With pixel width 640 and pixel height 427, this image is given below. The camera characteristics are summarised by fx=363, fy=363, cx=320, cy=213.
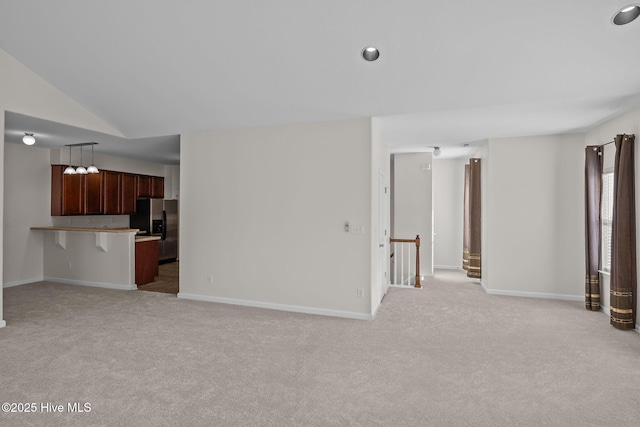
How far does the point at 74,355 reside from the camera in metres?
3.47

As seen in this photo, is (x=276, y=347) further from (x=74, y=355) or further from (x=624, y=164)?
(x=624, y=164)

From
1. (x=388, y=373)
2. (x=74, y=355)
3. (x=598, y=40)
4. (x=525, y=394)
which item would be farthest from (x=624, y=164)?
(x=74, y=355)

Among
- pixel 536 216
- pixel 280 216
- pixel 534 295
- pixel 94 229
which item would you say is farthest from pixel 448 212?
pixel 94 229

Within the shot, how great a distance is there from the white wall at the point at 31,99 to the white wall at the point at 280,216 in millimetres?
1463

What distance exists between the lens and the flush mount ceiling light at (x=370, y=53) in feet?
11.2

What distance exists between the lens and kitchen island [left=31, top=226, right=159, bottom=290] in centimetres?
632

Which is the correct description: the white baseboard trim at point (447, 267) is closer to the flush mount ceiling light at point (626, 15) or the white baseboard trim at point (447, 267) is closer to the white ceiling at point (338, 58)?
the white ceiling at point (338, 58)

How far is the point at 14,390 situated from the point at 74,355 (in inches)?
26.9

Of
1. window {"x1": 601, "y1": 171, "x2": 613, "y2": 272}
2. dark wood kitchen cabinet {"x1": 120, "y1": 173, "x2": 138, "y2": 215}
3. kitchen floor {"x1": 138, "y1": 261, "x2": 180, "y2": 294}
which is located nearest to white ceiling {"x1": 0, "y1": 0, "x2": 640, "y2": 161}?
window {"x1": 601, "y1": 171, "x2": 613, "y2": 272}

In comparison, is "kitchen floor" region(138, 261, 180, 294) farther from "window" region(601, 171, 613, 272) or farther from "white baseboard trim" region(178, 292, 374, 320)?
"window" region(601, 171, 613, 272)

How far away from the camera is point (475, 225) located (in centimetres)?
689

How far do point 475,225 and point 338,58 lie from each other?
4.65 meters

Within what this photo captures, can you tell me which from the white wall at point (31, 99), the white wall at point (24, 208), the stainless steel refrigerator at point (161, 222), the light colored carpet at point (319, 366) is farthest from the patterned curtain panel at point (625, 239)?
the white wall at point (24, 208)

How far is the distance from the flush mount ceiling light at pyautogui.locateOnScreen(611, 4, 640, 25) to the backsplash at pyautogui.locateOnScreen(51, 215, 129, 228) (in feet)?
29.4
